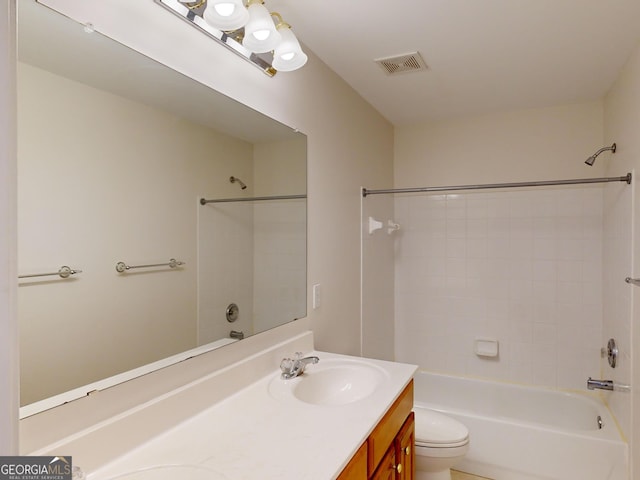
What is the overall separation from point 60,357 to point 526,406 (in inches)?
117

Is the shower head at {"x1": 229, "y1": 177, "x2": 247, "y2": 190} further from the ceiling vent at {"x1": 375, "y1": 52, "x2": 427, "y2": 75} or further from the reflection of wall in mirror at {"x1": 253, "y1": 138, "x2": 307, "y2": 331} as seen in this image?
the ceiling vent at {"x1": 375, "y1": 52, "x2": 427, "y2": 75}

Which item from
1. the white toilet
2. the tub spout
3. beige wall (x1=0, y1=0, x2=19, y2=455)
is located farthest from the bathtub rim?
beige wall (x1=0, y1=0, x2=19, y2=455)

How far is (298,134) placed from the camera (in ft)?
6.13

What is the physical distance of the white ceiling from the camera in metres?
1.63

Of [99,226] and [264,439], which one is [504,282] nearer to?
[264,439]

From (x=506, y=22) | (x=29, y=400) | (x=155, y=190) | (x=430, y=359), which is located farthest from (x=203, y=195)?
(x=430, y=359)

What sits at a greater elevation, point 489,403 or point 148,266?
point 148,266

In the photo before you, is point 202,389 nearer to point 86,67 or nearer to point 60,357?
point 60,357

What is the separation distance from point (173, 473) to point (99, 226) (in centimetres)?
63

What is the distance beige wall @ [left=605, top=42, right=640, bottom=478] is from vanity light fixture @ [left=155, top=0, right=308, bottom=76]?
175 cm

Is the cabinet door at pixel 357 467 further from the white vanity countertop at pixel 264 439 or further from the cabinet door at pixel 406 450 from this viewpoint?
the cabinet door at pixel 406 450

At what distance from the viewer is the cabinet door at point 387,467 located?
4.24 ft

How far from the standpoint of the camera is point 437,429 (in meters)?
2.18

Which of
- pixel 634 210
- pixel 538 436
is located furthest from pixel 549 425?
pixel 634 210
